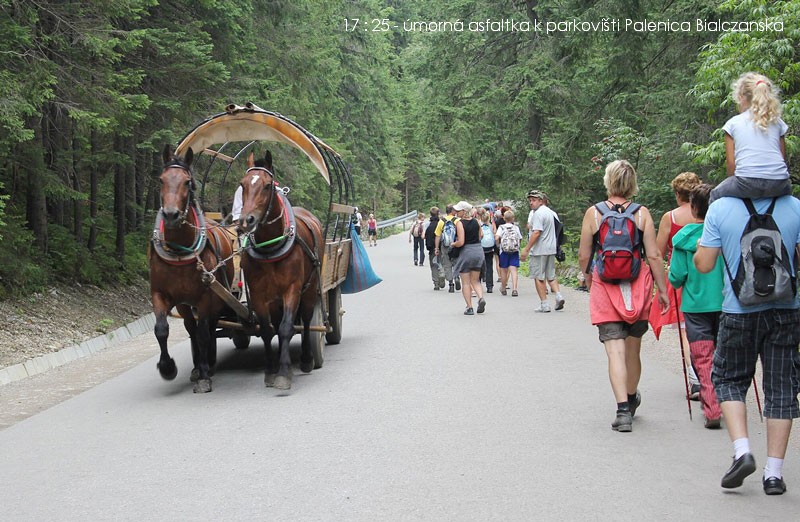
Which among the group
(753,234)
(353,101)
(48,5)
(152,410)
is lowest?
(152,410)

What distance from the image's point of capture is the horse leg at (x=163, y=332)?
9.08 meters

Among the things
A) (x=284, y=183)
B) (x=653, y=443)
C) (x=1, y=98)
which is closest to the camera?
(x=653, y=443)

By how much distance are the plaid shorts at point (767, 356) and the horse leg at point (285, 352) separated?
488 centimetres

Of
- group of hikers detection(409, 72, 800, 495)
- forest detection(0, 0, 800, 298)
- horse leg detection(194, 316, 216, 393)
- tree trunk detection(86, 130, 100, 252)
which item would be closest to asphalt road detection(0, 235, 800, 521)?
horse leg detection(194, 316, 216, 393)

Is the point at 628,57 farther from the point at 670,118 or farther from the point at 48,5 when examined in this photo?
the point at 48,5

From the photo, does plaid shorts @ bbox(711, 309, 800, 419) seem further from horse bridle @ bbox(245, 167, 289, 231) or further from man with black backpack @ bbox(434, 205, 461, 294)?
man with black backpack @ bbox(434, 205, 461, 294)

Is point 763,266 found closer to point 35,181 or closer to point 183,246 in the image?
point 183,246

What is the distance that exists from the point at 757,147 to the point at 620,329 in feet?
7.28

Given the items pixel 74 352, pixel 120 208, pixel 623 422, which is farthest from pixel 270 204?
pixel 120 208

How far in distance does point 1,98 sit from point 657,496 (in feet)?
31.1

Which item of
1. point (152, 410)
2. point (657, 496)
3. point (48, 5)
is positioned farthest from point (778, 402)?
point (48, 5)

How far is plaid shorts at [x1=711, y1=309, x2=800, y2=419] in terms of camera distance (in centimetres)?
535

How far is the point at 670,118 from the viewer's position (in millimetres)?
20766

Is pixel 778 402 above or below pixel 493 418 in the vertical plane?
above
